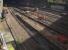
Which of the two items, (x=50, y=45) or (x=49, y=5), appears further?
(x=49, y=5)

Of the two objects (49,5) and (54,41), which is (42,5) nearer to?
(49,5)

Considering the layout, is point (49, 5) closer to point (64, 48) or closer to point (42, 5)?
point (42, 5)

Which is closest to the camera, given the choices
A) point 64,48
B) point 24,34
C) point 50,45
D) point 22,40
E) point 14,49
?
point 14,49

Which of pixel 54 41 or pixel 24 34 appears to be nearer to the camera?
pixel 54 41

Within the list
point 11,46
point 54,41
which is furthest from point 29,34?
point 11,46

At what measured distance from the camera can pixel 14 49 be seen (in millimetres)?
8656

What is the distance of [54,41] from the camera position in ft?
34.4

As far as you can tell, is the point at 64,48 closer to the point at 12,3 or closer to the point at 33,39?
the point at 33,39

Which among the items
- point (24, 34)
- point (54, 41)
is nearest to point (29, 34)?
point (24, 34)

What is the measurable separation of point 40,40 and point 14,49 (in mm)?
2499

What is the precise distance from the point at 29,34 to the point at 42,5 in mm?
26242

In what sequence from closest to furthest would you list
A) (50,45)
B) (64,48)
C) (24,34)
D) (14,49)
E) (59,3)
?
(14,49) → (64,48) → (50,45) → (24,34) → (59,3)

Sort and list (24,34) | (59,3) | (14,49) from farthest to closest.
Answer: (59,3) → (24,34) → (14,49)

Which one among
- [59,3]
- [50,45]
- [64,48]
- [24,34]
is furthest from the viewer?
[59,3]
